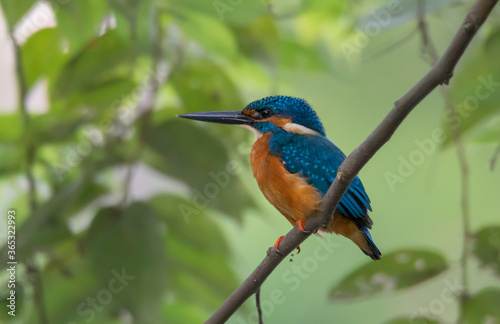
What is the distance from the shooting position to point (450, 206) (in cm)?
236

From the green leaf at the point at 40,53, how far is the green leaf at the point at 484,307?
128cm

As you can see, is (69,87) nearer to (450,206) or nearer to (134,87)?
(134,87)

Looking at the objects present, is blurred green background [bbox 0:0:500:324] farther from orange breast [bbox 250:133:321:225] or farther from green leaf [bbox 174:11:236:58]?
orange breast [bbox 250:133:321:225]

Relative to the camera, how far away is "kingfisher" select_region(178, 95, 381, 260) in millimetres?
968

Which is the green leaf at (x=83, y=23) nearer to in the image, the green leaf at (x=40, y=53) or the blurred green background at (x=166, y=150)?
the blurred green background at (x=166, y=150)

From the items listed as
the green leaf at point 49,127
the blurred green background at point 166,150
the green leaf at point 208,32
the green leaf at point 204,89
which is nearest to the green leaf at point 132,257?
the blurred green background at point 166,150

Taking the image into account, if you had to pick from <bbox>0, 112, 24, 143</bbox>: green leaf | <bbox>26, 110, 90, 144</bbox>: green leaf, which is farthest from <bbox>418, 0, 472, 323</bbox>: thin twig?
<bbox>0, 112, 24, 143</bbox>: green leaf

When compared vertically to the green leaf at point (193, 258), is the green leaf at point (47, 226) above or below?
above

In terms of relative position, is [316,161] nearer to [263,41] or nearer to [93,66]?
[263,41]

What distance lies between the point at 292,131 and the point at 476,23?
1.78 ft

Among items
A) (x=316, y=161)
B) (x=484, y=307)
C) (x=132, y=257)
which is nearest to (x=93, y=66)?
(x=132, y=257)

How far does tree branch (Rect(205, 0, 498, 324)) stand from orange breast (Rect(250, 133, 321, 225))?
0.07 meters

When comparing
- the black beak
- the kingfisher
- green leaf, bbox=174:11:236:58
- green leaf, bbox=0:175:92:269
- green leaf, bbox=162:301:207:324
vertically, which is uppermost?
green leaf, bbox=174:11:236:58

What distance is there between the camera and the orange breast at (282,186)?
96 centimetres
